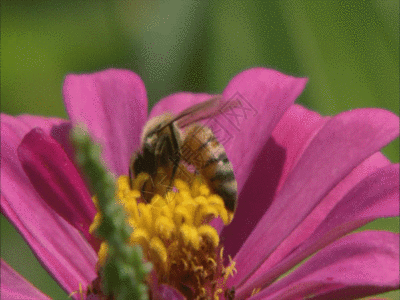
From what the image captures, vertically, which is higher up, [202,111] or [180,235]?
[202,111]

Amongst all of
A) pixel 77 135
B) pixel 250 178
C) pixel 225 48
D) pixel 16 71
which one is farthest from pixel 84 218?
pixel 16 71

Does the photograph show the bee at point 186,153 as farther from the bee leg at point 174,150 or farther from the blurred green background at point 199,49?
the blurred green background at point 199,49

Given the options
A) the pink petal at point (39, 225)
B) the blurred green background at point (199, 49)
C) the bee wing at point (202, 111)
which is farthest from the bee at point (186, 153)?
the blurred green background at point (199, 49)

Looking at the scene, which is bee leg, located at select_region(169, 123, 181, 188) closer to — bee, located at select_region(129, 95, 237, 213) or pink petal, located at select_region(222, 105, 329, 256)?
bee, located at select_region(129, 95, 237, 213)

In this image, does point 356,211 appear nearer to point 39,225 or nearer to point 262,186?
point 262,186

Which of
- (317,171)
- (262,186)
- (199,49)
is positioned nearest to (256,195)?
(262,186)

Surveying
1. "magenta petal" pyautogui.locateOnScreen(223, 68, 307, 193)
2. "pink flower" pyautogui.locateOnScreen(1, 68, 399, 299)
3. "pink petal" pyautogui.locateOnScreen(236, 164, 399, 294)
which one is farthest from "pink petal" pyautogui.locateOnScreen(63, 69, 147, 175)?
"pink petal" pyautogui.locateOnScreen(236, 164, 399, 294)
